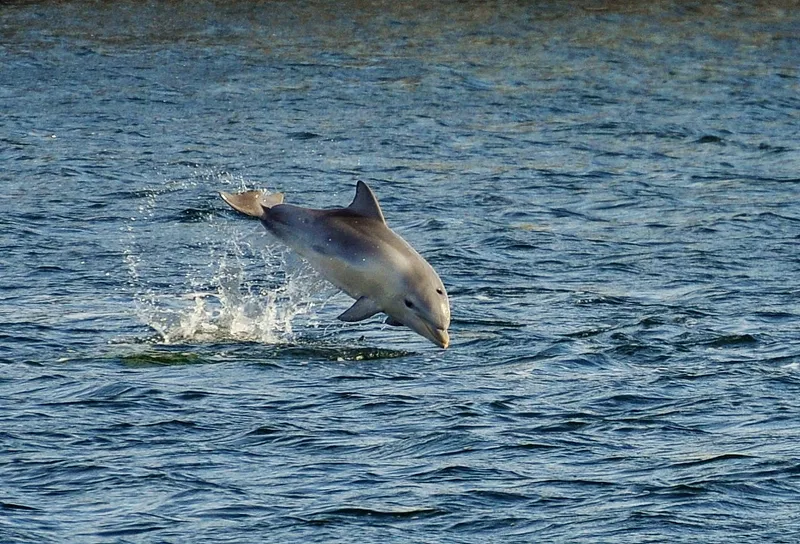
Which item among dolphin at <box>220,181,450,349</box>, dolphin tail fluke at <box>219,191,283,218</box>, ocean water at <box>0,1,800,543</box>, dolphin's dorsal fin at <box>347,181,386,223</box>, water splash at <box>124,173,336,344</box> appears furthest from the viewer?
water splash at <box>124,173,336,344</box>

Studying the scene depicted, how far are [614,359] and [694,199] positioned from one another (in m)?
9.15

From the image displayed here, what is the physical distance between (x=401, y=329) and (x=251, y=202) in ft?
11.4

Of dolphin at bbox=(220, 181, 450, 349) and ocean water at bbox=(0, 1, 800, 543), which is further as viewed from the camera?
dolphin at bbox=(220, 181, 450, 349)

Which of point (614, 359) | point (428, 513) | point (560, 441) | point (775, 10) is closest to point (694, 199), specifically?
point (614, 359)

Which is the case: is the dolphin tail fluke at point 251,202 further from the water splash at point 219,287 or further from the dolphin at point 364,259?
the water splash at point 219,287

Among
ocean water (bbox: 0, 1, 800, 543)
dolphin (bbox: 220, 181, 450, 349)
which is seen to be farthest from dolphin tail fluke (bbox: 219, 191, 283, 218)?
ocean water (bbox: 0, 1, 800, 543)

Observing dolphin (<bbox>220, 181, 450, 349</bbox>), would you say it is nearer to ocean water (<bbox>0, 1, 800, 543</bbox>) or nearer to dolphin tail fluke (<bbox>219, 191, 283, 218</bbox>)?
dolphin tail fluke (<bbox>219, 191, 283, 218</bbox>)

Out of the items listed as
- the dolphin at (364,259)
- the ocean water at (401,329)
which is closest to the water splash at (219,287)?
the ocean water at (401,329)

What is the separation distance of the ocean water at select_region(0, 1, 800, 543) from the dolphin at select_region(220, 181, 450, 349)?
0.49m

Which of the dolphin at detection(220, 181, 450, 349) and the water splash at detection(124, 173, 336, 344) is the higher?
the dolphin at detection(220, 181, 450, 349)

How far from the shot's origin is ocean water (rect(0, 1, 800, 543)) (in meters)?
12.3

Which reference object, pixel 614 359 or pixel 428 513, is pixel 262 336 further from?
pixel 428 513

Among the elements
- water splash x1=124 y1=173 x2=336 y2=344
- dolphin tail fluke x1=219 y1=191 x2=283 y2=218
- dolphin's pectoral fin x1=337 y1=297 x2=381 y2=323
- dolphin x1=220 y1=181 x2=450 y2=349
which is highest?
dolphin tail fluke x1=219 y1=191 x2=283 y2=218

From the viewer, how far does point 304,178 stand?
85.9ft
